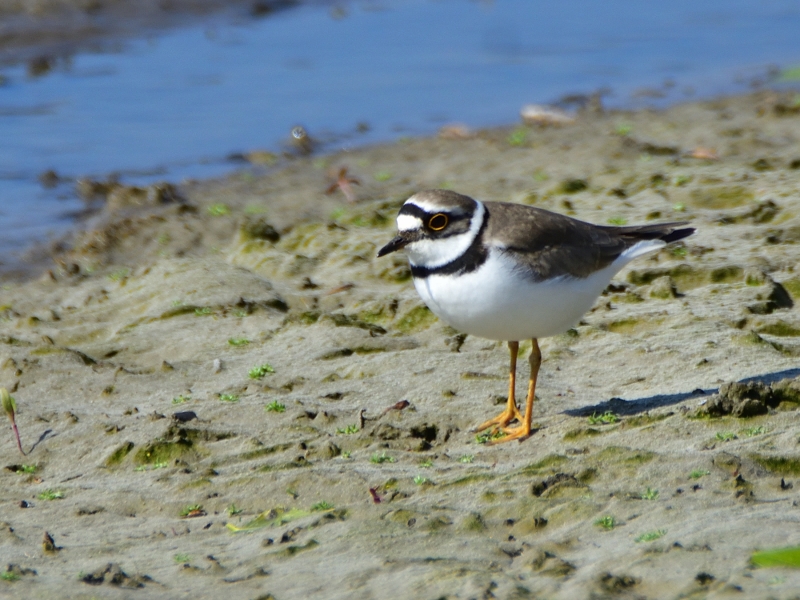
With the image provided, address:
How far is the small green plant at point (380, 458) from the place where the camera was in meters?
5.29

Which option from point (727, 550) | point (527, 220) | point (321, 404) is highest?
point (527, 220)

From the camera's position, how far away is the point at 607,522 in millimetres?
4242

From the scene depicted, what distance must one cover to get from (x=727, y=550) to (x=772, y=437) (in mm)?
1344

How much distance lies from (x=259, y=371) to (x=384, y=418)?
3.77ft

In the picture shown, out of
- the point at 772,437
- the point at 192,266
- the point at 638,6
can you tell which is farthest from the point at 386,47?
the point at 772,437

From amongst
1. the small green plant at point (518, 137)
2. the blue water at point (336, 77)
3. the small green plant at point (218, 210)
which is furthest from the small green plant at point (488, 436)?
the small green plant at point (518, 137)

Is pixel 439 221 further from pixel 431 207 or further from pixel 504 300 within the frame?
pixel 504 300

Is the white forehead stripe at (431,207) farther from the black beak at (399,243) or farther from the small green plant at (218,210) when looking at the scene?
the small green plant at (218,210)

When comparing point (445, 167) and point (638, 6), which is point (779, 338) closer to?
point (445, 167)

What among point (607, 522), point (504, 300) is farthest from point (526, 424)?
point (607, 522)

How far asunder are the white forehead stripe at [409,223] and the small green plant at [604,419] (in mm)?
1400

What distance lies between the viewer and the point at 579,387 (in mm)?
6246

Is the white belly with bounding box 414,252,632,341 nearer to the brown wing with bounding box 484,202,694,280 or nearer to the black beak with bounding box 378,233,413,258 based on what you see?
the brown wing with bounding box 484,202,694,280

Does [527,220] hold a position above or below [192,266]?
above
